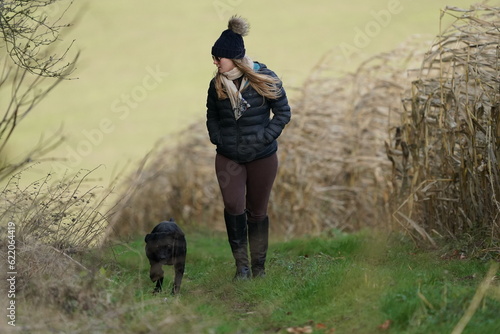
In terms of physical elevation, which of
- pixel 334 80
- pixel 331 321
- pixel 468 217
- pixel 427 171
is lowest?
pixel 331 321

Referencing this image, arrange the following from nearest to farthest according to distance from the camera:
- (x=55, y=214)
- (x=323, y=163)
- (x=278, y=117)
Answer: (x=55, y=214) → (x=278, y=117) → (x=323, y=163)

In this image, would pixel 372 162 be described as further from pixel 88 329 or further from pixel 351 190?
pixel 88 329

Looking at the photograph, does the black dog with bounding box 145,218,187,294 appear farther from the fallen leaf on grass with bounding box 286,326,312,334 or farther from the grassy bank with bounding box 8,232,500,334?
Answer: the fallen leaf on grass with bounding box 286,326,312,334

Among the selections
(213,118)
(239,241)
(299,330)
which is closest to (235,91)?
(213,118)

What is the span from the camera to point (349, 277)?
680cm

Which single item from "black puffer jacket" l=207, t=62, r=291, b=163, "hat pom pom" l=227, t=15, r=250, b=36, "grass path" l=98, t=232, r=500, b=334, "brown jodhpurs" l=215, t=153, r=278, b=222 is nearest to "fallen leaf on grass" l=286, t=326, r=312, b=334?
"grass path" l=98, t=232, r=500, b=334

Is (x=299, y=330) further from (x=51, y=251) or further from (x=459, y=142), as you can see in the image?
(x=459, y=142)

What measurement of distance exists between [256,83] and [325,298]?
7.82ft

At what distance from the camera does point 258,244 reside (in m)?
8.08

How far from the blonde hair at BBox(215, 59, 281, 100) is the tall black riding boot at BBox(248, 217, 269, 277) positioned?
1.46 meters

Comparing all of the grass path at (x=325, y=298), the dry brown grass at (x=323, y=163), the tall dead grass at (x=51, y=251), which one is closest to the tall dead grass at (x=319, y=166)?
the dry brown grass at (x=323, y=163)

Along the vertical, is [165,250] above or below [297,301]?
above

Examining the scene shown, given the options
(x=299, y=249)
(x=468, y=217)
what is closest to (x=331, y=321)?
(x=468, y=217)

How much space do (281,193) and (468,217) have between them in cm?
569
